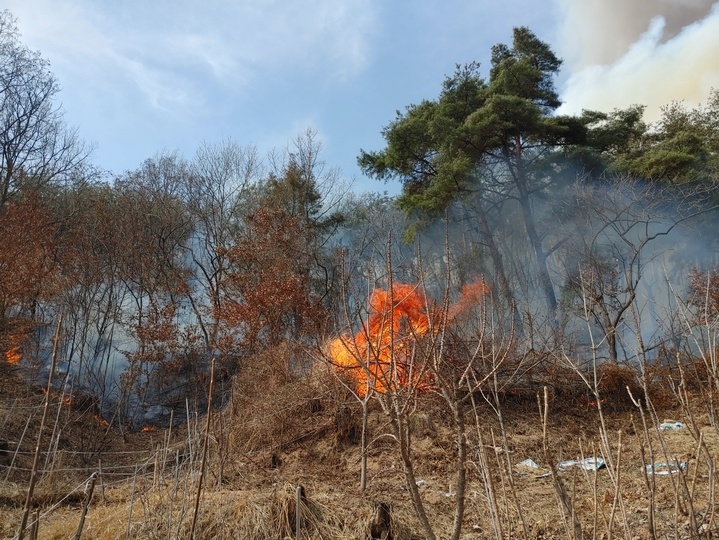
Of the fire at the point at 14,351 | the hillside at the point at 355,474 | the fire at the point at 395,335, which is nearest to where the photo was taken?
the hillside at the point at 355,474

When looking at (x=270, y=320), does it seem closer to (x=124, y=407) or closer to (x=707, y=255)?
(x=124, y=407)

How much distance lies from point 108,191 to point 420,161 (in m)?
13.5

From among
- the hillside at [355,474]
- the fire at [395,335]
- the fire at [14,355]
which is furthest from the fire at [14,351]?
the fire at [395,335]

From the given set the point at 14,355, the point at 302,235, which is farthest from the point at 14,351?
the point at 302,235

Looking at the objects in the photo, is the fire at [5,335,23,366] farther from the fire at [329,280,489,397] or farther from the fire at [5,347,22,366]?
the fire at [329,280,489,397]

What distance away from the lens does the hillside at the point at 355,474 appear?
416 centimetres

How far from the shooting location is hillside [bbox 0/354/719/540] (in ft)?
13.7

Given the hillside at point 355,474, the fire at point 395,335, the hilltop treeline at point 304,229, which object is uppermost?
the hilltop treeline at point 304,229

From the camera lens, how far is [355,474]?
817cm

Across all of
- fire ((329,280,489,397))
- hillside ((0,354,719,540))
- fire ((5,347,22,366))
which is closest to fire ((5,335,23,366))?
fire ((5,347,22,366))

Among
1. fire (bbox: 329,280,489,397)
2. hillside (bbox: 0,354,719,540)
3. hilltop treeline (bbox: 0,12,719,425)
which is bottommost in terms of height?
hillside (bbox: 0,354,719,540)

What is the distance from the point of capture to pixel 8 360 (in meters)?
13.9

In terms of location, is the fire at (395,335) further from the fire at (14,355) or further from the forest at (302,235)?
the fire at (14,355)

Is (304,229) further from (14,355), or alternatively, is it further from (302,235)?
(14,355)
